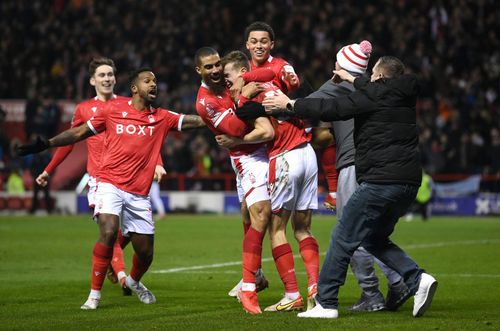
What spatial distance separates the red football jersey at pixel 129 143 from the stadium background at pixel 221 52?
2083 cm

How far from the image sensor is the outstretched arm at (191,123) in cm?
1096

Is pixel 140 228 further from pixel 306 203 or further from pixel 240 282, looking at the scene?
pixel 306 203

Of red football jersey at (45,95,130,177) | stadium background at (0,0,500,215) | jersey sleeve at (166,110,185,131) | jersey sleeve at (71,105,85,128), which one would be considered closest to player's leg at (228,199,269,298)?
jersey sleeve at (166,110,185,131)

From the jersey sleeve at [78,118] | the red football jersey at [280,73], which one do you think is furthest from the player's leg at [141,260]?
the red football jersey at [280,73]

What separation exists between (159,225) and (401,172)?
59.2 feet

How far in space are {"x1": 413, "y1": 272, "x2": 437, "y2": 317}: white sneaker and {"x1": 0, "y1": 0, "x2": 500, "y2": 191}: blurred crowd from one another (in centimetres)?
2193

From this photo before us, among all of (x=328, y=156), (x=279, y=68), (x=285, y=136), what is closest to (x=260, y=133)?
(x=285, y=136)

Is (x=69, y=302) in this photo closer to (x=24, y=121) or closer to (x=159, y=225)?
(x=159, y=225)

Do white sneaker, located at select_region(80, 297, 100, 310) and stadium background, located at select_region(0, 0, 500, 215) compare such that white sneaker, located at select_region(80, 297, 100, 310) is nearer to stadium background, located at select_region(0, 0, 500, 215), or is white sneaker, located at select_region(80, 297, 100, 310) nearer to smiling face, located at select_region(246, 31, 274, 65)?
smiling face, located at select_region(246, 31, 274, 65)

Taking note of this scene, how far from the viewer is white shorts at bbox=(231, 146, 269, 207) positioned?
9.84 m

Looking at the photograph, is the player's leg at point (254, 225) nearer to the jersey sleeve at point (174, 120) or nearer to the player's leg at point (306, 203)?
the player's leg at point (306, 203)

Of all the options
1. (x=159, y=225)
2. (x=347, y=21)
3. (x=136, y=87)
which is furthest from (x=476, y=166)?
(x=136, y=87)

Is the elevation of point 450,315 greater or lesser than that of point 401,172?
lesser

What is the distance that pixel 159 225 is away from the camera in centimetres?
2661
